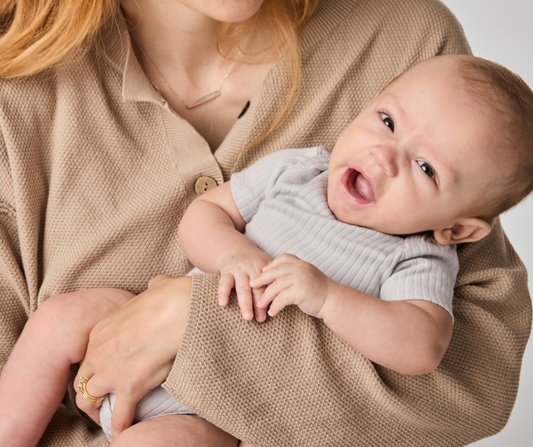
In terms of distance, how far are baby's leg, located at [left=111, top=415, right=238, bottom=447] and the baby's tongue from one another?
62cm

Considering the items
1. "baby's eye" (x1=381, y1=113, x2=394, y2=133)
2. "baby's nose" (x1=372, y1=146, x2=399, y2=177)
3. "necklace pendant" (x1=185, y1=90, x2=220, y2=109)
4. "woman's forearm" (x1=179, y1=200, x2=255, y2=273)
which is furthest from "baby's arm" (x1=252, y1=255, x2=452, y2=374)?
"necklace pendant" (x1=185, y1=90, x2=220, y2=109)

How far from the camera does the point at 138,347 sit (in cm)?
112

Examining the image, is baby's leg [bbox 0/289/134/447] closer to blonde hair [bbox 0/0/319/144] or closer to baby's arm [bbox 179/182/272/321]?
baby's arm [bbox 179/182/272/321]

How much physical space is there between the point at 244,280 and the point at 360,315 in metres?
0.24

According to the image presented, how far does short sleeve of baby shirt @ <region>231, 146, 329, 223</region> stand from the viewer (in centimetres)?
136

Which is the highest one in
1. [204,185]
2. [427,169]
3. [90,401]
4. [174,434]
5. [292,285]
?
[427,169]

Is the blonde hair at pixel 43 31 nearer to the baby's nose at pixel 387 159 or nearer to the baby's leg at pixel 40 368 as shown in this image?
the baby's leg at pixel 40 368

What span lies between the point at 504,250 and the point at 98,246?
3.59ft

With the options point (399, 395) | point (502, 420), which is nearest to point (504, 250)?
point (502, 420)

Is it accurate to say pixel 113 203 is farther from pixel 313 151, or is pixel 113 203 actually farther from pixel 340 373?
pixel 340 373

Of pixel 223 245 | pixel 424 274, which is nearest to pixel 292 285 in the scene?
pixel 223 245

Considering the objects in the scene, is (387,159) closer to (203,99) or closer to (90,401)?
(203,99)

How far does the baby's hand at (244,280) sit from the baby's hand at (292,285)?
20 millimetres

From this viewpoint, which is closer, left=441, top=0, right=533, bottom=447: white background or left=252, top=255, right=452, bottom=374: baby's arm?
left=252, top=255, right=452, bottom=374: baby's arm
